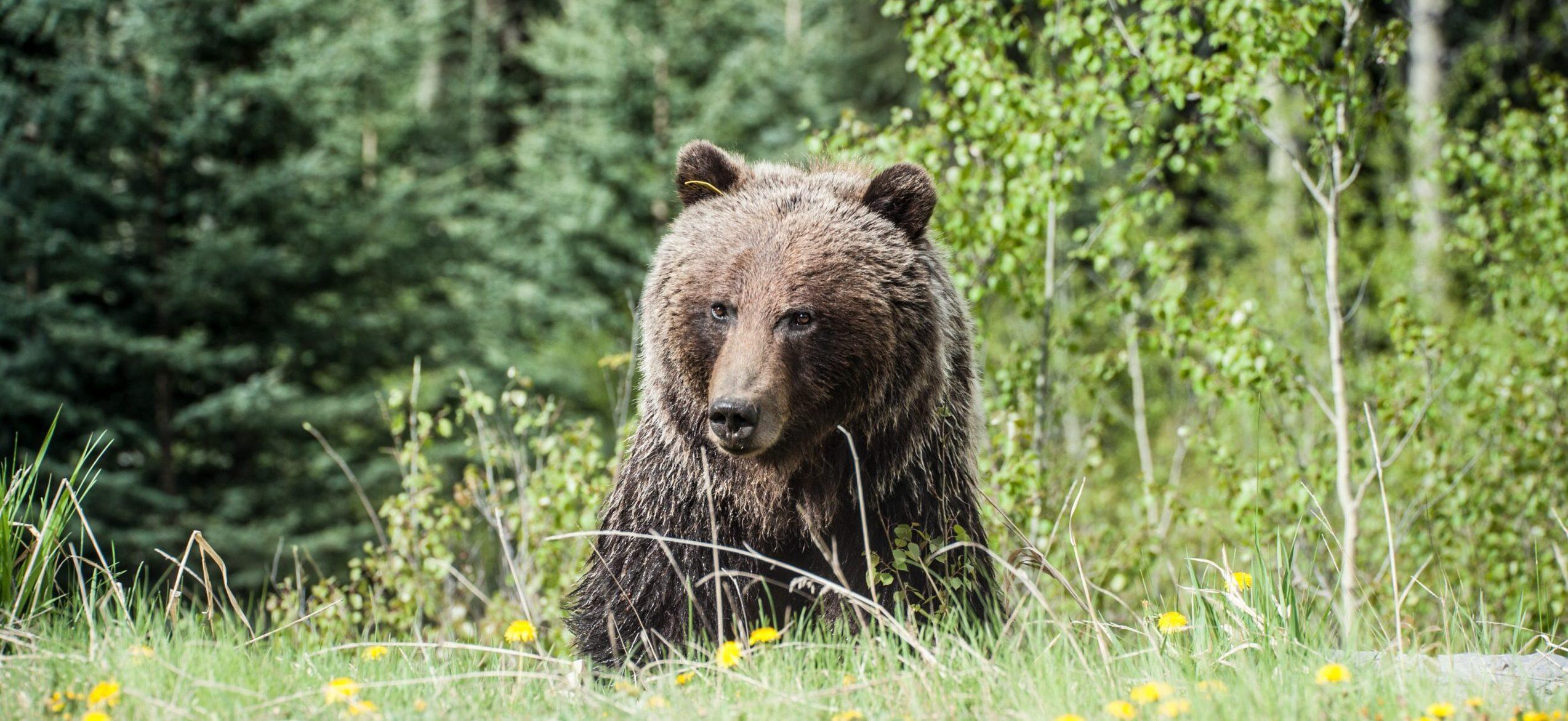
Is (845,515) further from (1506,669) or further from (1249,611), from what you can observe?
(1506,669)

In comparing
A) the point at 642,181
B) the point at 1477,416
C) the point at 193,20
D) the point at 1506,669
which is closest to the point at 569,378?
the point at 642,181

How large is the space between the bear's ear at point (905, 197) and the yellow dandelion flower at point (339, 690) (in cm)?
221

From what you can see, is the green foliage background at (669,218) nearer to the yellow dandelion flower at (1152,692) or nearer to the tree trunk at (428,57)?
the tree trunk at (428,57)

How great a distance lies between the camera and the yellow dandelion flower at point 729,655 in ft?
8.88

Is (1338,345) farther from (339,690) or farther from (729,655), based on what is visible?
(339,690)

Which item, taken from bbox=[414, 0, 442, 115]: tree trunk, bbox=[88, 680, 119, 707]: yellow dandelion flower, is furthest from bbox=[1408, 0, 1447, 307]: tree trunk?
bbox=[414, 0, 442, 115]: tree trunk

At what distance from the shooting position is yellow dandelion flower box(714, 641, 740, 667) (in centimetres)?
271

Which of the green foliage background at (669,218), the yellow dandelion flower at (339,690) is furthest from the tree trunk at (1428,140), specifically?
the yellow dandelion flower at (339,690)

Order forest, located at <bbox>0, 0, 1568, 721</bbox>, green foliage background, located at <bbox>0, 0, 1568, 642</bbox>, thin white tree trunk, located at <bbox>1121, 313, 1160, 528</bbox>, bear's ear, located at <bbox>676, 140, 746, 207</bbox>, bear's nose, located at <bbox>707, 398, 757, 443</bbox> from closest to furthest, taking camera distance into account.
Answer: forest, located at <bbox>0, 0, 1568, 721</bbox>, bear's nose, located at <bbox>707, 398, 757, 443</bbox>, bear's ear, located at <bbox>676, 140, 746, 207</bbox>, green foliage background, located at <bbox>0, 0, 1568, 642</bbox>, thin white tree trunk, located at <bbox>1121, 313, 1160, 528</bbox>

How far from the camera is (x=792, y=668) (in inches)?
110

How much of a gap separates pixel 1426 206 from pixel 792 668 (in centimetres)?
853

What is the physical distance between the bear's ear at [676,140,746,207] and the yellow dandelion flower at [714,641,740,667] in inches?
72.4

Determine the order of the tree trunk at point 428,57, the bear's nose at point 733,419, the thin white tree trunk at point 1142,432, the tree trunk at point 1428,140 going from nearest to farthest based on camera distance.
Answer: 1. the bear's nose at point 733,419
2. the thin white tree trunk at point 1142,432
3. the tree trunk at point 1428,140
4. the tree trunk at point 428,57

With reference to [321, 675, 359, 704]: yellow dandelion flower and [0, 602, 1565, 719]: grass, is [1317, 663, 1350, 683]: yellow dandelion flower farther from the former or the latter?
[321, 675, 359, 704]: yellow dandelion flower
